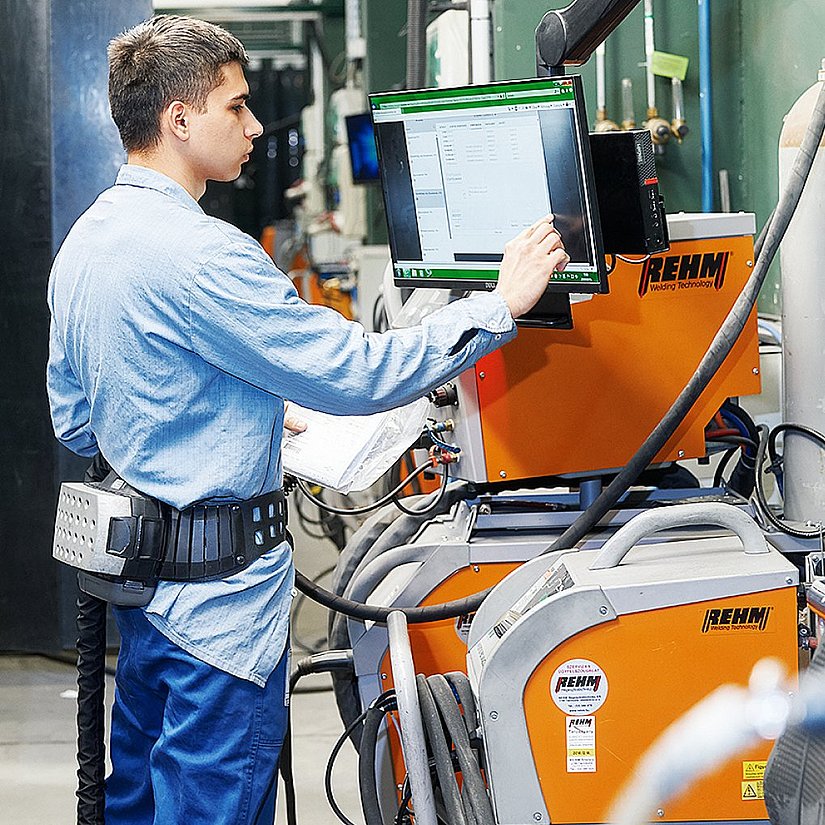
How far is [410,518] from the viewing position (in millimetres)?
2691

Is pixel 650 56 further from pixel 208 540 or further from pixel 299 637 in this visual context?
pixel 299 637

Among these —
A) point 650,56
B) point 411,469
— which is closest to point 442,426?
point 411,469

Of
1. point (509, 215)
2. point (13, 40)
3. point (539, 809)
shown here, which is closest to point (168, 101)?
point (509, 215)

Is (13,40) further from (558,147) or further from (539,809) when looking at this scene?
A: (539,809)

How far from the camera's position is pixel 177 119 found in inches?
72.9

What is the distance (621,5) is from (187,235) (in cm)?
80

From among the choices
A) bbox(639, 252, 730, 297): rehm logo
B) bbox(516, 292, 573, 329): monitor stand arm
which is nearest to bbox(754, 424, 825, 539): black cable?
bbox(639, 252, 730, 297): rehm logo

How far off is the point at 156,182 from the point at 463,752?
973 millimetres

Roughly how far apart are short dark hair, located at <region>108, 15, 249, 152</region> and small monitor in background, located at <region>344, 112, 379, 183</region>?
4052 mm

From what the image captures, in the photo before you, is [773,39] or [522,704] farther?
[773,39]

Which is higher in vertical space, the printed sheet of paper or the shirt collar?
the shirt collar

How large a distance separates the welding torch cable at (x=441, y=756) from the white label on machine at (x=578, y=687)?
285 mm

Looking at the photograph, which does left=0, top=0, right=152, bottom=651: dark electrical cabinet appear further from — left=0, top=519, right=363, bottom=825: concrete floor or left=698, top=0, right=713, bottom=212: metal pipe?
left=698, top=0, right=713, bottom=212: metal pipe

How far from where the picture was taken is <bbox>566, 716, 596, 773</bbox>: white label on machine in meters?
1.78
